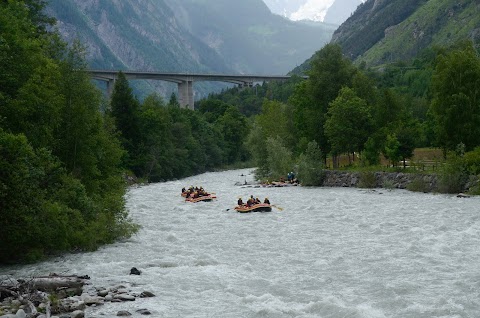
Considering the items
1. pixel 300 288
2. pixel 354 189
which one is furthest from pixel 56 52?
pixel 354 189

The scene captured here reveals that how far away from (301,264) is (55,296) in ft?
28.7

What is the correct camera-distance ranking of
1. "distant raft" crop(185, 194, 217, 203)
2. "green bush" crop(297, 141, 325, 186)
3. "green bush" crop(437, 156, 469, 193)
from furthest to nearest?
1. "green bush" crop(297, 141, 325, 186)
2. "distant raft" crop(185, 194, 217, 203)
3. "green bush" crop(437, 156, 469, 193)

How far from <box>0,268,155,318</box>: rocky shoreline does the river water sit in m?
0.47

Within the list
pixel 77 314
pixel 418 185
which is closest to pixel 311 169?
pixel 418 185

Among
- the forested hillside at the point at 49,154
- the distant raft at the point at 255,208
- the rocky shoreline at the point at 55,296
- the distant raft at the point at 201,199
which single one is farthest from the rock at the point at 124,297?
the distant raft at the point at 201,199

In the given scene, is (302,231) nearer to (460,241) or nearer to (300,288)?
(460,241)

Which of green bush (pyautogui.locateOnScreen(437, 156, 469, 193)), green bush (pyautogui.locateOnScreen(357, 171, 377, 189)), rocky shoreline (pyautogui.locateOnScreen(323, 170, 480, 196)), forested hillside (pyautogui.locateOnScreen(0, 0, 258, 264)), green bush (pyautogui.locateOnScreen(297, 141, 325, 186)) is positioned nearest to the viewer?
forested hillside (pyautogui.locateOnScreen(0, 0, 258, 264))

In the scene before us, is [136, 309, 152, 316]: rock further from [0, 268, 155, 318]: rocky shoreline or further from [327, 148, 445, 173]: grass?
[327, 148, 445, 173]: grass

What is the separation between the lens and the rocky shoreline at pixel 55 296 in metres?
14.3

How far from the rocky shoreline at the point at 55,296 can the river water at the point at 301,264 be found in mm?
466

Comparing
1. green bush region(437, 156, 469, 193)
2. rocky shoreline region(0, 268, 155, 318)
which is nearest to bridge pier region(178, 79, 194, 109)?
green bush region(437, 156, 469, 193)

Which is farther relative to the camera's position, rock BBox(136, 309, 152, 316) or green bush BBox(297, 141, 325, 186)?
green bush BBox(297, 141, 325, 186)

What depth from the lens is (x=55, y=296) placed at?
15680 mm

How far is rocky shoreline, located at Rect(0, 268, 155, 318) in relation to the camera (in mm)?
14266
